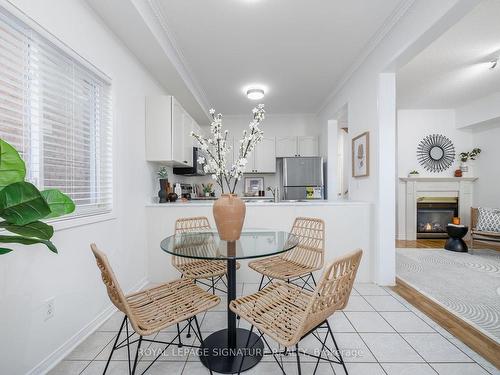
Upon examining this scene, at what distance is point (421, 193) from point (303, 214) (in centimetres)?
387

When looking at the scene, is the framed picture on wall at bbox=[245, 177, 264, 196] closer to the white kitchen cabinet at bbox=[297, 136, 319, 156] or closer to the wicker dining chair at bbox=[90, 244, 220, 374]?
the white kitchen cabinet at bbox=[297, 136, 319, 156]

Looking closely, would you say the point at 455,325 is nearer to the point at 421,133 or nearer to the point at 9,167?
the point at 9,167

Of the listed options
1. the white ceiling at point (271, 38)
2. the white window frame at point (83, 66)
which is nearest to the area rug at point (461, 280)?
the white ceiling at point (271, 38)

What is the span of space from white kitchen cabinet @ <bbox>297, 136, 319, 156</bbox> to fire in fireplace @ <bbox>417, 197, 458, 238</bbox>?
249cm

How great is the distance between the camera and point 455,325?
6.61ft

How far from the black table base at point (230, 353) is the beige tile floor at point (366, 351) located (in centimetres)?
5

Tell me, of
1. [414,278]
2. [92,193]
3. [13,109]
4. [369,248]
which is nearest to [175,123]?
[92,193]

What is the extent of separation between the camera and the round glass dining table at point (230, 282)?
149 centimetres

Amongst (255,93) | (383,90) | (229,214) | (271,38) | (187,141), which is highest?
(271,38)

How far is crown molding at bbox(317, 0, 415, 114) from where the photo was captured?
7.20 ft

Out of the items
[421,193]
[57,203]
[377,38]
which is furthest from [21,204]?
[421,193]

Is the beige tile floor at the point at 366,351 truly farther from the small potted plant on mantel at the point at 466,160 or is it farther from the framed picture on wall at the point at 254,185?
the small potted plant on mantel at the point at 466,160

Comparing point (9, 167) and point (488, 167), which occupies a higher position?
point (488, 167)

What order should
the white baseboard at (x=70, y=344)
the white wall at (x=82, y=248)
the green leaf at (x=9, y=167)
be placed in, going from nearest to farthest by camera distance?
1. the green leaf at (x=9, y=167)
2. the white wall at (x=82, y=248)
3. the white baseboard at (x=70, y=344)
